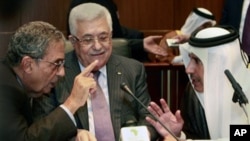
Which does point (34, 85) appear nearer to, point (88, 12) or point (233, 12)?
point (88, 12)

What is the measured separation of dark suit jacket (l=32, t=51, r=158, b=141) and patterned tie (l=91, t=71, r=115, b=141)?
0.03 meters

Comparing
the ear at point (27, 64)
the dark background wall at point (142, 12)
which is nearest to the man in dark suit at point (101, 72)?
the ear at point (27, 64)

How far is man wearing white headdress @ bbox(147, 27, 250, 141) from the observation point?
2.27 metres

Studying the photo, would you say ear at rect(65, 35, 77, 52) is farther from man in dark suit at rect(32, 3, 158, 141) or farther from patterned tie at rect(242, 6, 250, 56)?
patterned tie at rect(242, 6, 250, 56)

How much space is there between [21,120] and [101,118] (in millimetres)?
499

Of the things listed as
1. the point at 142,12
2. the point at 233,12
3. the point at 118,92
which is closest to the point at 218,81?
the point at 118,92

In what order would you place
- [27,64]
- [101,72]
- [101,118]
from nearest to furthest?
[27,64], [101,118], [101,72]

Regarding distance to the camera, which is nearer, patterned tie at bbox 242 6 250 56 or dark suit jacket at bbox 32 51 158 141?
dark suit jacket at bbox 32 51 158 141

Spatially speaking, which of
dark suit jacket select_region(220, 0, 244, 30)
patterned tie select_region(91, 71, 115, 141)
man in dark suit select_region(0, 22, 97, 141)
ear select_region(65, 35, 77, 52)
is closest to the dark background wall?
dark suit jacket select_region(220, 0, 244, 30)

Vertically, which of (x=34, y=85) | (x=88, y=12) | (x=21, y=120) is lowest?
(x=21, y=120)

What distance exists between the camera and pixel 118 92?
2.63 metres

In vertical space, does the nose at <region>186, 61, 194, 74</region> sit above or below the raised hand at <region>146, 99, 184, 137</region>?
above

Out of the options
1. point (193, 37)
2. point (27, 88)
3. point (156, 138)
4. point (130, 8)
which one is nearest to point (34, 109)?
point (27, 88)

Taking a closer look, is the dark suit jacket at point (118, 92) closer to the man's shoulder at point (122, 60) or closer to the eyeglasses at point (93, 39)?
the man's shoulder at point (122, 60)
